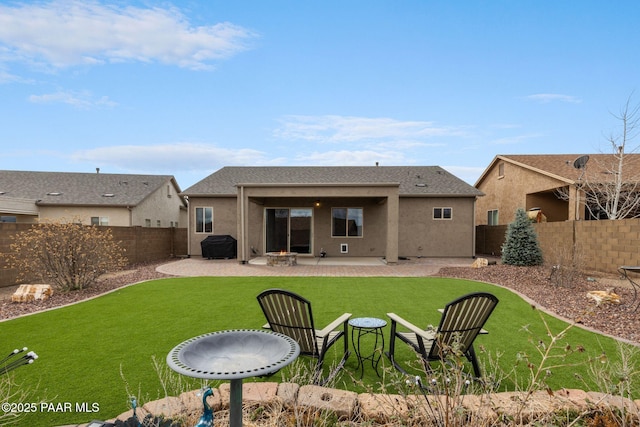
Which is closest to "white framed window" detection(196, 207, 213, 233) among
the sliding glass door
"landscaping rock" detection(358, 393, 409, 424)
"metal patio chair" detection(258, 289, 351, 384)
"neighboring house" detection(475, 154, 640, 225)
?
the sliding glass door

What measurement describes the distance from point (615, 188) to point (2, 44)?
74.3 feet

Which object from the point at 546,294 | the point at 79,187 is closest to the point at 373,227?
the point at 546,294

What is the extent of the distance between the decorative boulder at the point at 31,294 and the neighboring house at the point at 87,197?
10.4m

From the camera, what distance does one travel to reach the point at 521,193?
59.4ft

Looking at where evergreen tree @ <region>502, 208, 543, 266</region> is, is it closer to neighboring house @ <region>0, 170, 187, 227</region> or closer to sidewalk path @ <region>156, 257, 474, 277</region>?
sidewalk path @ <region>156, 257, 474, 277</region>

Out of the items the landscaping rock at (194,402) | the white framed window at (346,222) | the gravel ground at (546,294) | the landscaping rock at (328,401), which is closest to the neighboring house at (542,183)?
the gravel ground at (546,294)

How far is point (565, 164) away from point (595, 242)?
7909 millimetres

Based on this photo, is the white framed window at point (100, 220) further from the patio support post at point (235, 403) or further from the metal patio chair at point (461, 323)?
the patio support post at point (235, 403)

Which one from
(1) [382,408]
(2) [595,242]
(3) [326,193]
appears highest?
(3) [326,193]

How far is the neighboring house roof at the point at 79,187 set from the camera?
1912cm

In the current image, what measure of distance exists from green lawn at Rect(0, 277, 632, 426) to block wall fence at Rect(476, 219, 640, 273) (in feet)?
12.3

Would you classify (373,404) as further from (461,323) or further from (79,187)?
(79,187)

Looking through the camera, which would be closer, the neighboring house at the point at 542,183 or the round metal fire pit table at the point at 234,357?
the round metal fire pit table at the point at 234,357

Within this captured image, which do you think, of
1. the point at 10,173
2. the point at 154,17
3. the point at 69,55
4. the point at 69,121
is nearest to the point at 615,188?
the point at 154,17
